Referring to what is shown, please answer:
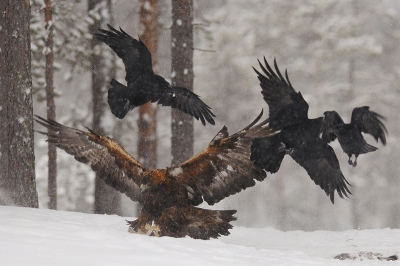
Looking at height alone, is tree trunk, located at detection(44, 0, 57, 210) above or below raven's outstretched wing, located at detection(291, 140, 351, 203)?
above

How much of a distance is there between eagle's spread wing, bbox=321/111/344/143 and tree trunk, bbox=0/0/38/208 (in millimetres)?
4848

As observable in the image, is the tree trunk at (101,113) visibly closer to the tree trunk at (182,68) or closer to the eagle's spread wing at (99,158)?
the tree trunk at (182,68)

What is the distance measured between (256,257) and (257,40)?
69.7 feet

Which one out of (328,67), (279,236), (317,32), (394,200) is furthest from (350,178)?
(279,236)

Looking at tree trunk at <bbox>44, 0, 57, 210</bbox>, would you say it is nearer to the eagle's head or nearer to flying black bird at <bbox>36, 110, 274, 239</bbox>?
Result: flying black bird at <bbox>36, 110, 274, 239</bbox>

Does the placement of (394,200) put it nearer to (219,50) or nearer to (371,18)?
(371,18)

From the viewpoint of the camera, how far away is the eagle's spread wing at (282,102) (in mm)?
6078

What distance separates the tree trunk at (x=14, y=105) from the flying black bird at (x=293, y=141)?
3903 mm

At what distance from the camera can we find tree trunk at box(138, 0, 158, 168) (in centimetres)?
1401

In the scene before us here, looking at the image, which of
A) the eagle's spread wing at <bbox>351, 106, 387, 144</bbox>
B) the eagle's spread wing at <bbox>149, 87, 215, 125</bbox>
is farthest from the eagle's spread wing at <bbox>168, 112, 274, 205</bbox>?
the eagle's spread wing at <bbox>351, 106, 387, 144</bbox>

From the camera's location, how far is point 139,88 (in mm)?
6637

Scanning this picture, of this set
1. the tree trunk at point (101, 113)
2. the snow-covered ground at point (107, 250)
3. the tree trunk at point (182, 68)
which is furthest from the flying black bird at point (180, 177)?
the tree trunk at point (101, 113)

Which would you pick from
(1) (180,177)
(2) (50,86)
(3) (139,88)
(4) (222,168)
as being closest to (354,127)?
(4) (222,168)

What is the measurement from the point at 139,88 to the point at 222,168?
4.34 feet
